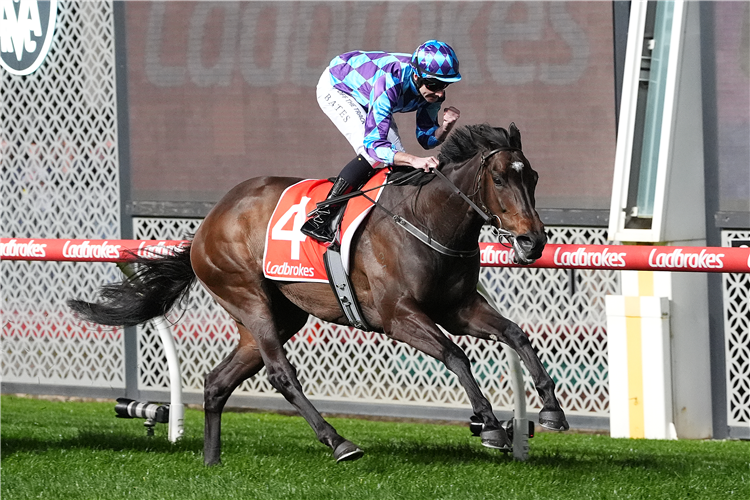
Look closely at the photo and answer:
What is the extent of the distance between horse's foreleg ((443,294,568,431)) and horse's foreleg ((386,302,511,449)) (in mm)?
148

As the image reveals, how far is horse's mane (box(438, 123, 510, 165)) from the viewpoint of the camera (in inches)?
197

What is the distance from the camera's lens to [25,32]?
9.35m

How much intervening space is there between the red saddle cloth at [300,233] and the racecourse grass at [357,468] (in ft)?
2.89

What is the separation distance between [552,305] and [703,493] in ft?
10.4

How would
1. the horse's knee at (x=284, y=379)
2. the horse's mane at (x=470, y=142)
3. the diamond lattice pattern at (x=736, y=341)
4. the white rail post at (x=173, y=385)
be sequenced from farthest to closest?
the diamond lattice pattern at (x=736, y=341), the white rail post at (x=173, y=385), the horse's knee at (x=284, y=379), the horse's mane at (x=470, y=142)

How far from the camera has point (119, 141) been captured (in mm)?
9281

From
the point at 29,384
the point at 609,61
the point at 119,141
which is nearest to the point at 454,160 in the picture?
the point at 609,61

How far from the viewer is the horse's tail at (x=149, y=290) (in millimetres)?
6258

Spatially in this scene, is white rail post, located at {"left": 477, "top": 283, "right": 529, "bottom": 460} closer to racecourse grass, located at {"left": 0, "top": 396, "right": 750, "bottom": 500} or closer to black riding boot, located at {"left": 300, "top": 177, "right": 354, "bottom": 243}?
racecourse grass, located at {"left": 0, "top": 396, "right": 750, "bottom": 500}

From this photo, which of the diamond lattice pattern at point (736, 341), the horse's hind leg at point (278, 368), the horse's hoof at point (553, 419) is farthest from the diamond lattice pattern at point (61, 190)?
the horse's hoof at point (553, 419)

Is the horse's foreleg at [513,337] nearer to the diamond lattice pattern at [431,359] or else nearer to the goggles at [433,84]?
the goggles at [433,84]

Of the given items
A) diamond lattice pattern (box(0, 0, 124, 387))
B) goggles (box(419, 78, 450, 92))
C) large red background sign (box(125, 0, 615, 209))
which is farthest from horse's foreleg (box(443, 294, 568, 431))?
diamond lattice pattern (box(0, 0, 124, 387))

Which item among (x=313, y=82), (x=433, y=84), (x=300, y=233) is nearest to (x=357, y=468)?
(x=300, y=233)

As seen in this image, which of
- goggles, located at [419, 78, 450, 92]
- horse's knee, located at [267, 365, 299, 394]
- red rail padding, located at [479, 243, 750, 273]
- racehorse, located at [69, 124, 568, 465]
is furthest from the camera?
horse's knee, located at [267, 365, 299, 394]
